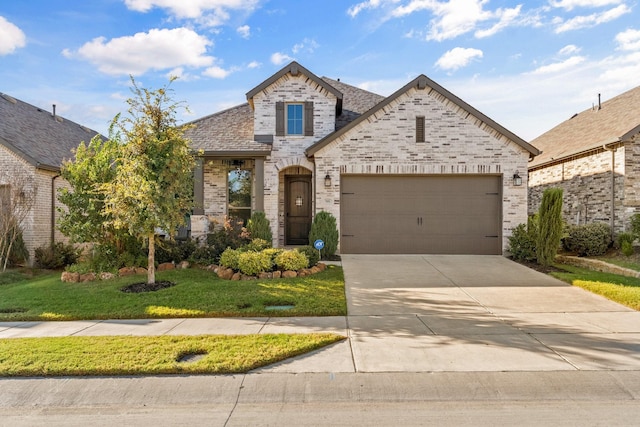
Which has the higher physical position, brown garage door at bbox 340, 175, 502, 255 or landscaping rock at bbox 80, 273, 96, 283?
brown garage door at bbox 340, 175, 502, 255

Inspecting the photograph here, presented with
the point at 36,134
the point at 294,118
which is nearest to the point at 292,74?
the point at 294,118

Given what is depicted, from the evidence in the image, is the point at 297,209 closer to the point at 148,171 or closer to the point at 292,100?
the point at 292,100

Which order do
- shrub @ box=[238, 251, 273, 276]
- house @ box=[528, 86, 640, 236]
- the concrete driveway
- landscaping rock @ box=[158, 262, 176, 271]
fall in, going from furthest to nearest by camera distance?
house @ box=[528, 86, 640, 236], landscaping rock @ box=[158, 262, 176, 271], shrub @ box=[238, 251, 273, 276], the concrete driveway

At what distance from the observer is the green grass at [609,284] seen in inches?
273

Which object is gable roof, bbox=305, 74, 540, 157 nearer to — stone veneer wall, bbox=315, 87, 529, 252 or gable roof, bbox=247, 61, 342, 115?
stone veneer wall, bbox=315, 87, 529, 252

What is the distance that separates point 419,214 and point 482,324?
22.6ft

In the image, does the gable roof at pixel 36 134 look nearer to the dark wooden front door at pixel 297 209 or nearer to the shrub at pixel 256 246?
the shrub at pixel 256 246

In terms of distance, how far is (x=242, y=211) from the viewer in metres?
13.9

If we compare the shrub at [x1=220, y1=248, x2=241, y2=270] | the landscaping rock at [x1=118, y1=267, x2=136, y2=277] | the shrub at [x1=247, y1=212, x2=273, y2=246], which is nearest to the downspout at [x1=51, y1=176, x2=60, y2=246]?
the landscaping rock at [x1=118, y1=267, x2=136, y2=277]

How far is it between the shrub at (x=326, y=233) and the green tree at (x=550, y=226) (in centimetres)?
583

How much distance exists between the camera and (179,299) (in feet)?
23.7

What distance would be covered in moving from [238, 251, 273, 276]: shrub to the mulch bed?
164cm

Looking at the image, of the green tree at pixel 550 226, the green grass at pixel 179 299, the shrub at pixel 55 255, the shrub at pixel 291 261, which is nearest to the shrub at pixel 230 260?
the green grass at pixel 179 299

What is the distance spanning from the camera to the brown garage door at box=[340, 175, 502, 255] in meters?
12.3
